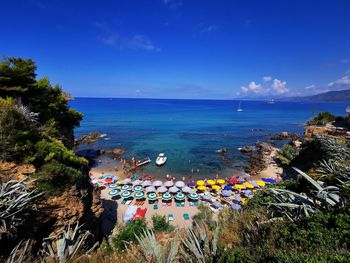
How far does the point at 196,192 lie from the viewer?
2177cm

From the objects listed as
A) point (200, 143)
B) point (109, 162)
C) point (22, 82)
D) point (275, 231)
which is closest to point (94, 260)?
point (275, 231)

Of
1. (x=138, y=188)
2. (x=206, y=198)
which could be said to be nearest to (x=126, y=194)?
(x=138, y=188)

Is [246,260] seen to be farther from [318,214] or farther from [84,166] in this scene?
[84,166]

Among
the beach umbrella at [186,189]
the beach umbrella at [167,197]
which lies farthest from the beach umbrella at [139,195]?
the beach umbrella at [186,189]

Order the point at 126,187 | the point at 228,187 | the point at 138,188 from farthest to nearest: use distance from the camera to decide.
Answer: the point at 126,187, the point at 228,187, the point at 138,188

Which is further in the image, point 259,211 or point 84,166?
point 84,166

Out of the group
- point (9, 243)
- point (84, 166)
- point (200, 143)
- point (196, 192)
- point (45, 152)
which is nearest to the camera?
point (9, 243)

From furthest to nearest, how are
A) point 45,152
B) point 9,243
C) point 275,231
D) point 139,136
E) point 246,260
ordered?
point 139,136
point 45,152
point 9,243
point 275,231
point 246,260

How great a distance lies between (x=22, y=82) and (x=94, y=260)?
17435 mm

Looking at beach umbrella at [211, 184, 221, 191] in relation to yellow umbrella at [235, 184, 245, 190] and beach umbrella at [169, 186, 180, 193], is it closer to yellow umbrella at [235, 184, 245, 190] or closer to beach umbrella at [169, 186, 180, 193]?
yellow umbrella at [235, 184, 245, 190]

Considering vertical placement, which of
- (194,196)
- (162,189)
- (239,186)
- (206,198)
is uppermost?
(162,189)

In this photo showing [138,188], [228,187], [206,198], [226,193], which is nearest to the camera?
[206,198]

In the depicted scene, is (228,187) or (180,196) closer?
(180,196)

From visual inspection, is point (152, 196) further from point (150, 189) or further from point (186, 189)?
point (186, 189)
